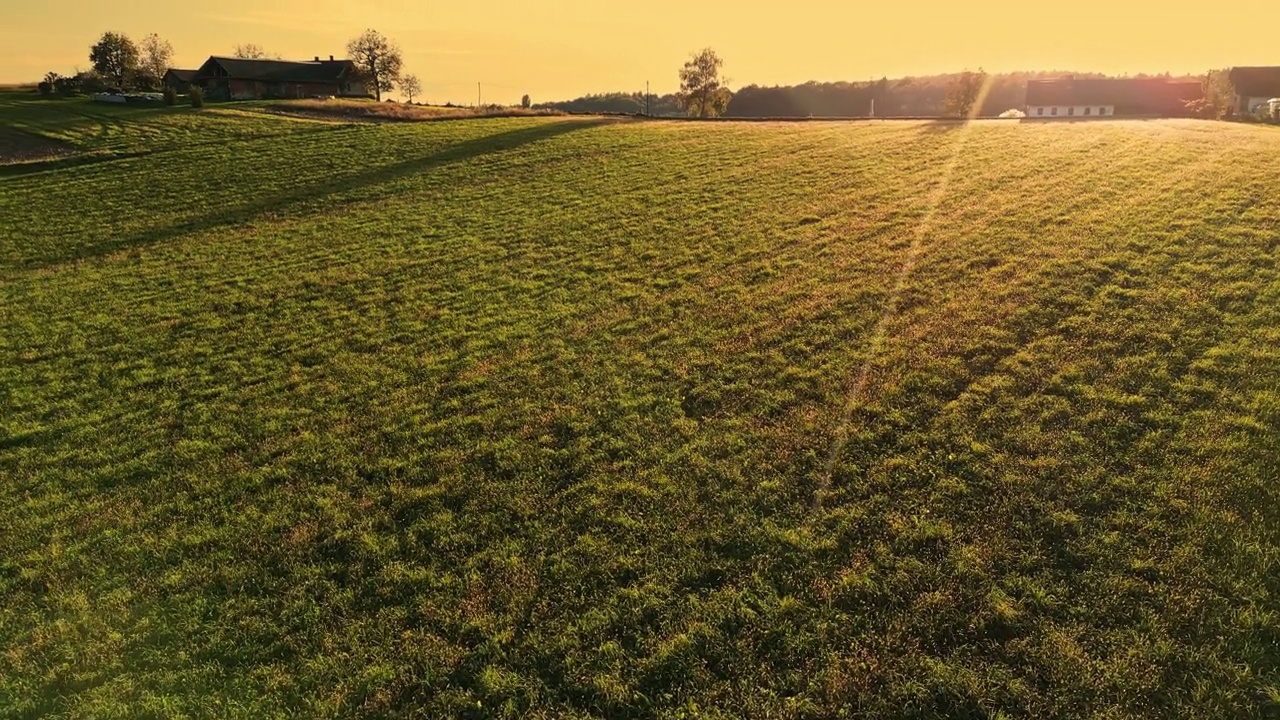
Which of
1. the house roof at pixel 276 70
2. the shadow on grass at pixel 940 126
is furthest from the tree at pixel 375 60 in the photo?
the shadow on grass at pixel 940 126

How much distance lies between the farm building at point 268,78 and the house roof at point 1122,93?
93.2 meters

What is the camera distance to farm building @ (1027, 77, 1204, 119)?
76.7m

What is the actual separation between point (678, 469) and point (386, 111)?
54.1 m

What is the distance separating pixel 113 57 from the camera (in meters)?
88.4

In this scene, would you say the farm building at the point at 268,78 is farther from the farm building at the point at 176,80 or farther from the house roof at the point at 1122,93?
the house roof at the point at 1122,93

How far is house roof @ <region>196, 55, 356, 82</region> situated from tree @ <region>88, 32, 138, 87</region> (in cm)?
2044

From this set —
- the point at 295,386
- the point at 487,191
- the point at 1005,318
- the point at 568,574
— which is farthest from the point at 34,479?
the point at 487,191

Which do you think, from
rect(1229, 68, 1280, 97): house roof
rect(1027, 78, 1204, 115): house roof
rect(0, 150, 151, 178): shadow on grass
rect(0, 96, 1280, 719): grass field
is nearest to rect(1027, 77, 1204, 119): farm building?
rect(1027, 78, 1204, 115): house roof

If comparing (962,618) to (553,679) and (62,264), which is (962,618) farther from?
(62,264)

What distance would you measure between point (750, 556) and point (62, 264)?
25.8m

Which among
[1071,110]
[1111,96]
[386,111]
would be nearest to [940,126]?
[386,111]

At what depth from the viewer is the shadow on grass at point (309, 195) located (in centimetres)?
2297

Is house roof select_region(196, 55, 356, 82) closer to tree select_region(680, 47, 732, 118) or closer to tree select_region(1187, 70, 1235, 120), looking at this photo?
tree select_region(680, 47, 732, 118)

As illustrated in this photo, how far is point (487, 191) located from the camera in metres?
28.5
